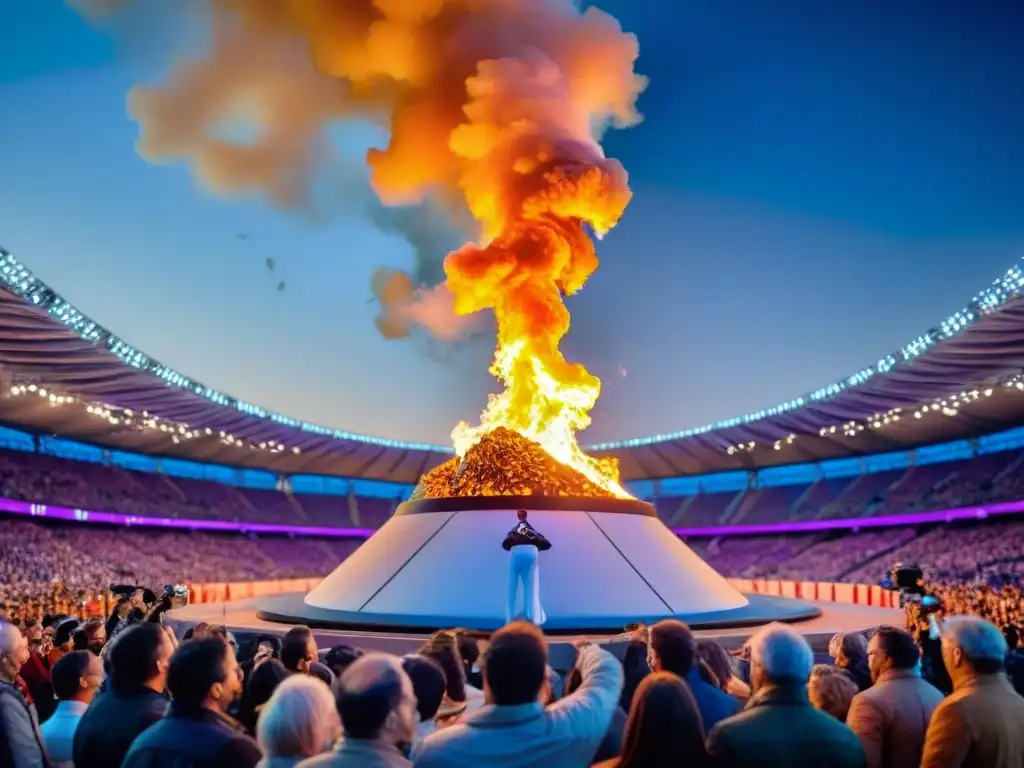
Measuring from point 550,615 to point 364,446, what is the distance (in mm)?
45733

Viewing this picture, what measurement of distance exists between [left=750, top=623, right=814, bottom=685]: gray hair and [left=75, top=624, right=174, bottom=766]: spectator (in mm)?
3409

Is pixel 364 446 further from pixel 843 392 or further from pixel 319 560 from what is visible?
pixel 843 392

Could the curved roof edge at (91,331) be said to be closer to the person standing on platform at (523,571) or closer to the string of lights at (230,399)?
the string of lights at (230,399)

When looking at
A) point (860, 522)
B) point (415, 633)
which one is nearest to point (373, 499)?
point (860, 522)

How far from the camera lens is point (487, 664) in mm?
3826

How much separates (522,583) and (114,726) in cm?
1193

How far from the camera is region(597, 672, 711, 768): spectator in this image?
13.0 ft

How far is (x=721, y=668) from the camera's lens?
6406 mm

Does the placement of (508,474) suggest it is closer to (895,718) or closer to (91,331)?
(895,718)

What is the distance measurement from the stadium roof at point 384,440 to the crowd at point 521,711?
26.4 metres

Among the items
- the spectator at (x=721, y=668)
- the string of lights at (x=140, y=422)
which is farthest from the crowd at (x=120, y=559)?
the spectator at (x=721, y=668)

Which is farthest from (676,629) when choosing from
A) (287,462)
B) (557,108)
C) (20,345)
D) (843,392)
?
(287,462)

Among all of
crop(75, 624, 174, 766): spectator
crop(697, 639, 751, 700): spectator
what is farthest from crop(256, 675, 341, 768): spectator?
crop(697, 639, 751, 700): spectator

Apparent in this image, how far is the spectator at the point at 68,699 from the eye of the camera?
5801 mm
